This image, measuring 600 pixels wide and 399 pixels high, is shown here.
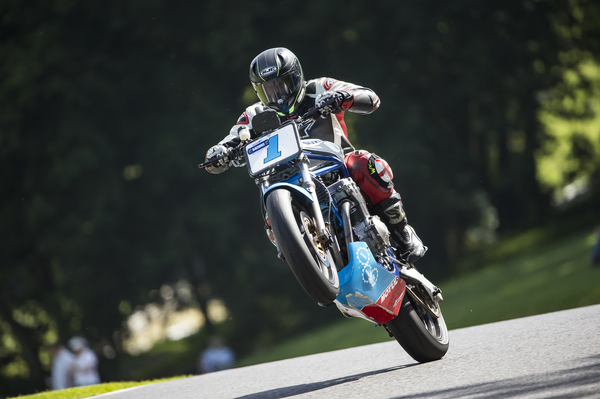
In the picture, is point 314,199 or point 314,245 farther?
point 314,199

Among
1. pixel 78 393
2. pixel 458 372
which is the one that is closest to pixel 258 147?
pixel 458 372

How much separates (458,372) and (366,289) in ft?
2.46

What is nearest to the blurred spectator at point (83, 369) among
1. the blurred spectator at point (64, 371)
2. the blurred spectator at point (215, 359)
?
the blurred spectator at point (64, 371)

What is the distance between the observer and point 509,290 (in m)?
16.1

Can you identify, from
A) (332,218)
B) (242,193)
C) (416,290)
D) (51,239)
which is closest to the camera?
(332,218)

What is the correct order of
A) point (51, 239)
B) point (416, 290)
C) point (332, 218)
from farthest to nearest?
point (51, 239)
point (416, 290)
point (332, 218)

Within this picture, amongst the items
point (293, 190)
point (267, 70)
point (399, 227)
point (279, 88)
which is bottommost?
point (399, 227)

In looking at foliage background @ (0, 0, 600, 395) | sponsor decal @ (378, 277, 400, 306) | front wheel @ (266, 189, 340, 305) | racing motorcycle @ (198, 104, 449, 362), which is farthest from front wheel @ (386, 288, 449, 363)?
foliage background @ (0, 0, 600, 395)

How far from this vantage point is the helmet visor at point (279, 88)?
4.89 m

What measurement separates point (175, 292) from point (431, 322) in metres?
16.7

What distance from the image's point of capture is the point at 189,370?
20891 millimetres

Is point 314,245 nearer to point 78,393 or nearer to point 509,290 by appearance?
point 78,393

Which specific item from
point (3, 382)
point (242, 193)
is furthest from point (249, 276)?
point (3, 382)

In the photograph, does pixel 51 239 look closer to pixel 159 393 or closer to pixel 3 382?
pixel 3 382
